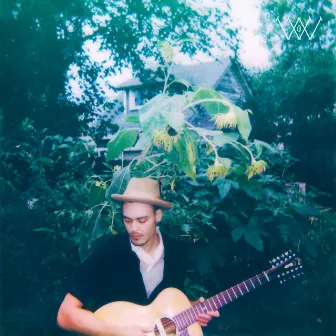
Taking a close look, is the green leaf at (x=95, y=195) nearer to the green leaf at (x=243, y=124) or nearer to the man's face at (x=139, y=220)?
the man's face at (x=139, y=220)

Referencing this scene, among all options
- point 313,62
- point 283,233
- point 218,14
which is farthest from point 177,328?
point 218,14

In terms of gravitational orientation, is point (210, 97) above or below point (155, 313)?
above

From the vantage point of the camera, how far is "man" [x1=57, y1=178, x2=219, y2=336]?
62.6 inches

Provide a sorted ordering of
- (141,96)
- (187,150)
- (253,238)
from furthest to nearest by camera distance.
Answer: (141,96) < (253,238) < (187,150)

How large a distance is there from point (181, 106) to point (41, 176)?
1391 millimetres

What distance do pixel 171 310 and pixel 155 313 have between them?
79 millimetres

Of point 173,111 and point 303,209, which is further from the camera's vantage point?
point 303,209

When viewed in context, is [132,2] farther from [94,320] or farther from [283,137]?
[94,320]

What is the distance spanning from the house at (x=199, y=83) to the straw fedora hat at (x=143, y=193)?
0.76 metres

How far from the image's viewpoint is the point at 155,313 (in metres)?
1.63

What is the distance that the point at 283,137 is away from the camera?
234cm

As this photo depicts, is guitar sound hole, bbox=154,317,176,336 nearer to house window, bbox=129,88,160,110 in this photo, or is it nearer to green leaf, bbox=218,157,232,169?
green leaf, bbox=218,157,232,169

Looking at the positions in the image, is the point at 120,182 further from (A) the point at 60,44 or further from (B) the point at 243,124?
(A) the point at 60,44

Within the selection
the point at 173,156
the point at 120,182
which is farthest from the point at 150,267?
the point at 173,156
